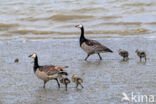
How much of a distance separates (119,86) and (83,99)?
1122mm

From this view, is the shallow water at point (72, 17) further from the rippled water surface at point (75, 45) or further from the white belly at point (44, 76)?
the white belly at point (44, 76)

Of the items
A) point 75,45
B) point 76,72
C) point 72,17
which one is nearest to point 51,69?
point 76,72

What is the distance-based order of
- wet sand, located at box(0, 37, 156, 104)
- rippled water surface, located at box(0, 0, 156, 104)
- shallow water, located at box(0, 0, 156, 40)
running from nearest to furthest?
wet sand, located at box(0, 37, 156, 104), rippled water surface, located at box(0, 0, 156, 104), shallow water, located at box(0, 0, 156, 40)

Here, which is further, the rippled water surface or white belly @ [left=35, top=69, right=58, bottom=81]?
white belly @ [left=35, top=69, right=58, bottom=81]

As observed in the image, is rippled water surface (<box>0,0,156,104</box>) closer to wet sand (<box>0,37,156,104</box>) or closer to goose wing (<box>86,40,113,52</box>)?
wet sand (<box>0,37,156,104</box>)

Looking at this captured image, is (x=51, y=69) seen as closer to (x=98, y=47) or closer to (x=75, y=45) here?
(x=98, y=47)

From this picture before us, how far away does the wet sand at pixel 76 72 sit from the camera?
333 inches

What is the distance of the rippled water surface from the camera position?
8.77m

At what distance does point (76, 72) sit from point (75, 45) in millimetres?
3750

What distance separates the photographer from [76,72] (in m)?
10.7

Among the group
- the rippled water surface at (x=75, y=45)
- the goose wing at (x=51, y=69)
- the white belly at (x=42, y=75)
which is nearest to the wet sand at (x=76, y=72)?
the rippled water surface at (x=75, y=45)

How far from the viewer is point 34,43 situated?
15023 millimetres

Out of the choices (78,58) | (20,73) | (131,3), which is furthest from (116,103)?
(131,3)

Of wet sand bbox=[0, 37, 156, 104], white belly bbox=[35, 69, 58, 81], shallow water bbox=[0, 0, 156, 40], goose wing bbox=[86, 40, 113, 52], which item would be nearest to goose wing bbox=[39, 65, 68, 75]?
white belly bbox=[35, 69, 58, 81]
